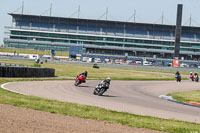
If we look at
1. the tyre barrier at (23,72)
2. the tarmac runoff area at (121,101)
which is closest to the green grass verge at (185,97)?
the tarmac runoff area at (121,101)

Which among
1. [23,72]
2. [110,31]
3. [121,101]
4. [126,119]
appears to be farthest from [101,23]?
[126,119]

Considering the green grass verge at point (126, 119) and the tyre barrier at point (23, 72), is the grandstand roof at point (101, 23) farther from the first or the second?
the green grass verge at point (126, 119)

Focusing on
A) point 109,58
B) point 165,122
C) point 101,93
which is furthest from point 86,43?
point 165,122

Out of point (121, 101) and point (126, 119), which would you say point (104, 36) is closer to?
point (121, 101)

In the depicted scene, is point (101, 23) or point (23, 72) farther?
point (101, 23)

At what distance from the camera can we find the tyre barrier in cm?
3391

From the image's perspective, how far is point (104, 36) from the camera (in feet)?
518

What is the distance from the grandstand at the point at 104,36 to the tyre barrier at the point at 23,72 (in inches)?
4410

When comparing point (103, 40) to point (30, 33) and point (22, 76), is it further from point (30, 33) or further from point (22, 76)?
point (22, 76)

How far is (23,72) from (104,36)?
12155 cm

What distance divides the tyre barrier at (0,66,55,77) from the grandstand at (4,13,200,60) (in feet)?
367

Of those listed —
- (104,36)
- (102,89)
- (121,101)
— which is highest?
(104,36)

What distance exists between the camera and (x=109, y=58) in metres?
140

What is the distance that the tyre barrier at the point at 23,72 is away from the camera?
33.9 meters
